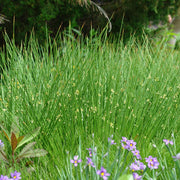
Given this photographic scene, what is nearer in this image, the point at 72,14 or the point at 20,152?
the point at 20,152

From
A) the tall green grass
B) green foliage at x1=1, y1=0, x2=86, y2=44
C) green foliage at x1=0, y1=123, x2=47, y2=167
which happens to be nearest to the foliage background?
green foliage at x1=1, y1=0, x2=86, y2=44

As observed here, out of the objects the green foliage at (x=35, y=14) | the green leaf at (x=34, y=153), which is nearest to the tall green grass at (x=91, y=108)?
the green leaf at (x=34, y=153)

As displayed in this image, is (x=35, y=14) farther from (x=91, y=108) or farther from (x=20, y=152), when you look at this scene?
(x=20, y=152)

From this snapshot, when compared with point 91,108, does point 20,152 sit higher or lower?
lower

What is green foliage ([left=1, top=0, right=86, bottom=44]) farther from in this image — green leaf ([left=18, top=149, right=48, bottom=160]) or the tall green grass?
green leaf ([left=18, top=149, right=48, bottom=160])

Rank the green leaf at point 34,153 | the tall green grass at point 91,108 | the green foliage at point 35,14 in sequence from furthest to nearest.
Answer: the green foliage at point 35,14, the tall green grass at point 91,108, the green leaf at point 34,153

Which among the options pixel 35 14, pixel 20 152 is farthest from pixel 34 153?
pixel 35 14

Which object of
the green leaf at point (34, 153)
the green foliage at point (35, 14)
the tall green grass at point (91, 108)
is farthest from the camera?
the green foliage at point (35, 14)

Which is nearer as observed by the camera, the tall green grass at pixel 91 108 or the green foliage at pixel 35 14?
the tall green grass at pixel 91 108

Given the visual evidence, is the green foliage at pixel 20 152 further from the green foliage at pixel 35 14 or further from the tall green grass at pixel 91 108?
the green foliage at pixel 35 14

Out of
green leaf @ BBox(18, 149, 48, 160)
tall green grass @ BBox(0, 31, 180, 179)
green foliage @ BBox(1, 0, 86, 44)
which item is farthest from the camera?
green foliage @ BBox(1, 0, 86, 44)

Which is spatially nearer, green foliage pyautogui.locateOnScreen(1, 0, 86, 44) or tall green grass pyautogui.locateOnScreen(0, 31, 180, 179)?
tall green grass pyautogui.locateOnScreen(0, 31, 180, 179)

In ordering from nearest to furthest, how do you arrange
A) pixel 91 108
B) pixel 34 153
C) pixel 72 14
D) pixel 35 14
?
pixel 34 153 → pixel 91 108 → pixel 35 14 → pixel 72 14

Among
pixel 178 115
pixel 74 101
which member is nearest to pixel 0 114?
pixel 74 101
